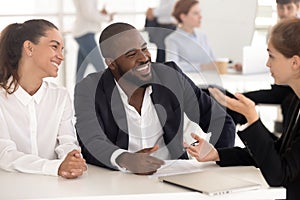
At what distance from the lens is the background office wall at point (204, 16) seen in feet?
15.4

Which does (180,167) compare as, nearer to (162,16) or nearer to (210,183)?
(210,183)

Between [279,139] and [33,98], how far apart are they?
Answer: 786mm

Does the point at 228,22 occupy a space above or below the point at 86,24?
below

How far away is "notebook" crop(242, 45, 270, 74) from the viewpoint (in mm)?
3828

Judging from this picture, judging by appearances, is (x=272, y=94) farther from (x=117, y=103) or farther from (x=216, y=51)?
(x=216, y=51)

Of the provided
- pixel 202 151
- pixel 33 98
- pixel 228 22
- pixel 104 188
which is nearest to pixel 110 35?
pixel 33 98

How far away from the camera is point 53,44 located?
82.9 inches

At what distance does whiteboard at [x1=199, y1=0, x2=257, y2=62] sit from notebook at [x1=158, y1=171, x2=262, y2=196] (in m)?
3.61

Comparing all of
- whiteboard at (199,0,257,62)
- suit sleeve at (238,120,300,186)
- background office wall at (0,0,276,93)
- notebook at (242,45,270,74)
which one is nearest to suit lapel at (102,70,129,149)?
suit sleeve at (238,120,300,186)

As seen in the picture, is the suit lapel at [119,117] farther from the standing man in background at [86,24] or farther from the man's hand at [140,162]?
the standing man in background at [86,24]

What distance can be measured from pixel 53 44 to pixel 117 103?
1.08ft

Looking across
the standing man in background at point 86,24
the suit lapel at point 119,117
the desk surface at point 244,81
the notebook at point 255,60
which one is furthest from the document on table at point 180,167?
the standing man in background at point 86,24

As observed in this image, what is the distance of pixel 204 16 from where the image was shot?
5.29 meters

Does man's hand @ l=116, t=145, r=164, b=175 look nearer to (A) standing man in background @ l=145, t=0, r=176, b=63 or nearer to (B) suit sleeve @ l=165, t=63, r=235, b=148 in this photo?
(B) suit sleeve @ l=165, t=63, r=235, b=148
